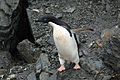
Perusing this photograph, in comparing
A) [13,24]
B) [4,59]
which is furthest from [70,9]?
[4,59]

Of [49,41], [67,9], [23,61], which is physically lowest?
[23,61]

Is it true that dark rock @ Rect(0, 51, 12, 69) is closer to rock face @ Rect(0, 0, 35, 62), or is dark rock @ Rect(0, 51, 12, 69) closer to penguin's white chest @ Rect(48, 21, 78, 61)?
rock face @ Rect(0, 0, 35, 62)

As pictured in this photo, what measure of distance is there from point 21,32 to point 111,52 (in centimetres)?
308

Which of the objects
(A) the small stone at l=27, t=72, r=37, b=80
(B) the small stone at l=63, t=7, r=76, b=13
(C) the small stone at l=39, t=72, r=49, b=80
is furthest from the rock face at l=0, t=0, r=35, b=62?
(C) the small stone at l=39, t=72, r=49, b=80

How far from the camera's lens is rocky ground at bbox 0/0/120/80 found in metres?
4.60

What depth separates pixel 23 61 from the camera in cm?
598

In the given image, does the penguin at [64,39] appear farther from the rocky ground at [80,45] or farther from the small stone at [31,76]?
the small stone at [31,76]

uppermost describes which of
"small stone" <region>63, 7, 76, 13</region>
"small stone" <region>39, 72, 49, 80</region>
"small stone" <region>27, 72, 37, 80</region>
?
"small stone" <region>63, 7, 76, 13</region>

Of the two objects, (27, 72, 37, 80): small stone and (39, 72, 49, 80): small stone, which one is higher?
(39, 72, 49, 80): small stone

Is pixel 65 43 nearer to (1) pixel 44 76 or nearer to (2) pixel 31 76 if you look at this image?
(1) pixel 44 76

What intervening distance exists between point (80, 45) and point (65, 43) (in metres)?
1.00

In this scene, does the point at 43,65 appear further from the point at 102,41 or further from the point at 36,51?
the point at 102,41

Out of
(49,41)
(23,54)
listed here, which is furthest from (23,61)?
(49,41)

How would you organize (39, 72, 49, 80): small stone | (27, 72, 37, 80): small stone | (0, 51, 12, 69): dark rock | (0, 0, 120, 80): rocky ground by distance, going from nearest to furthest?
(0, 0, 120, 80): rocky ground
(39, 72, 49, 80): small stone
(27, 72, 37, 80): small stone
(0, 51, 12, 69): dark rock
